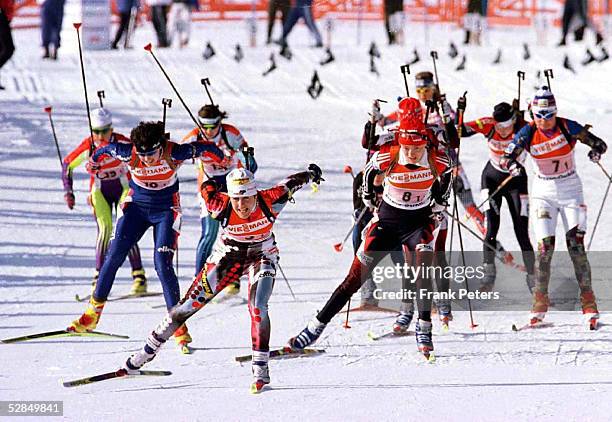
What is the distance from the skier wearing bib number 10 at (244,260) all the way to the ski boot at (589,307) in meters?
2.98

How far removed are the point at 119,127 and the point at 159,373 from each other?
33.3 feet

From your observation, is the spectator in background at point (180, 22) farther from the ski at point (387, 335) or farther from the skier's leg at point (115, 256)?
the ski at point (387, 335)

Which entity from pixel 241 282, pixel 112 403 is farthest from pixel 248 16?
pixel 112 403

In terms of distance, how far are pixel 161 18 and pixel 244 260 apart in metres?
16.2

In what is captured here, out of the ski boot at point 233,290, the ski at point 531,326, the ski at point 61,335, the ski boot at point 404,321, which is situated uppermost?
the ski boot at point 404,321

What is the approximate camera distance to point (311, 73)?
2289 cm

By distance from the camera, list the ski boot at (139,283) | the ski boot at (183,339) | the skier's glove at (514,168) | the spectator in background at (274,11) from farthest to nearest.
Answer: the spectator in background at (274,11), the ski boot at (139,283), the skier's glove at (514,168), the ski boot at (183,339)

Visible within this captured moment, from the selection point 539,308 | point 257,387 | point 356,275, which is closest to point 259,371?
point 257,387

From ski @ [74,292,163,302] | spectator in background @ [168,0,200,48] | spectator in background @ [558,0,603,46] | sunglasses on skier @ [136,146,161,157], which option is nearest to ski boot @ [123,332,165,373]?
sunglasses on skier @ [136,146,161,157]

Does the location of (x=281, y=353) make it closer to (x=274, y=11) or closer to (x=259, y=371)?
(x=259, y=371)

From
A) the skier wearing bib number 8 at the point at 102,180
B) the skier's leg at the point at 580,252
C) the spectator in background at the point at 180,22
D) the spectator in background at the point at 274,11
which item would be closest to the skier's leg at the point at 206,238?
the skier wearing bib number 8 at the point at 102,180

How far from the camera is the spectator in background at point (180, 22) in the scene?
25.2 metres

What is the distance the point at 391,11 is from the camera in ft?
82.2

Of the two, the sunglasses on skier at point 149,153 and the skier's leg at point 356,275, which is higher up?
the sunglasses on skier at point 149,153
